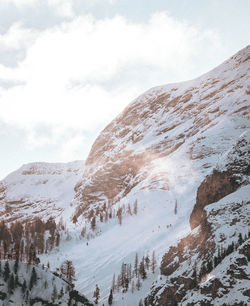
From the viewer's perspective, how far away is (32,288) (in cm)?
6512

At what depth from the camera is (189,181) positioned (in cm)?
12275

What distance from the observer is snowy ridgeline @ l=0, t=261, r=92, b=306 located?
62084 mm

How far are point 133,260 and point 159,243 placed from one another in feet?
33.1

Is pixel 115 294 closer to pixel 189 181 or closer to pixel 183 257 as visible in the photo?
pixel 183 257

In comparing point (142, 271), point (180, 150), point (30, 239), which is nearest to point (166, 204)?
point (142, 271)

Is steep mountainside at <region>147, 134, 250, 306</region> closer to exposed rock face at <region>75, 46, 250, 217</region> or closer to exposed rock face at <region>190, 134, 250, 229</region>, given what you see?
exposed rock face at <region>190, 134, 250, 229</region>

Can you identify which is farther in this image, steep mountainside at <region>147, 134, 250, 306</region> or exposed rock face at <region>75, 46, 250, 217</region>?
exposed rock face at <region>75, 46, 250, 217</region>

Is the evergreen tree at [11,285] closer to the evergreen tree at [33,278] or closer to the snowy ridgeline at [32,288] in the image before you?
the snowy ridgeline at [32,288]

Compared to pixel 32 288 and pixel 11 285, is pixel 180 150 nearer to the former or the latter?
pixel 32 288

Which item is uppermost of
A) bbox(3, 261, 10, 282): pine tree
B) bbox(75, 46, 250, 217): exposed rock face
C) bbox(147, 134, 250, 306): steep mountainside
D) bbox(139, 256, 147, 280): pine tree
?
bbox(75, 46, 250, 217): exposed rock face

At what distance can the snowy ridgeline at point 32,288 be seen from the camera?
62.1 metres

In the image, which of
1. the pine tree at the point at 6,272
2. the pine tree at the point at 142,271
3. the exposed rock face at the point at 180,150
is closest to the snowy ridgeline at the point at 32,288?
the pine tree at the point at 6,272

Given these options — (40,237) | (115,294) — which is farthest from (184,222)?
(40,237)

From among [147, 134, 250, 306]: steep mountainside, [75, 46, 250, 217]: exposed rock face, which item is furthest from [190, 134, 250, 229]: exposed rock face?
[75, 46, 250, 217]: exposed rock face
